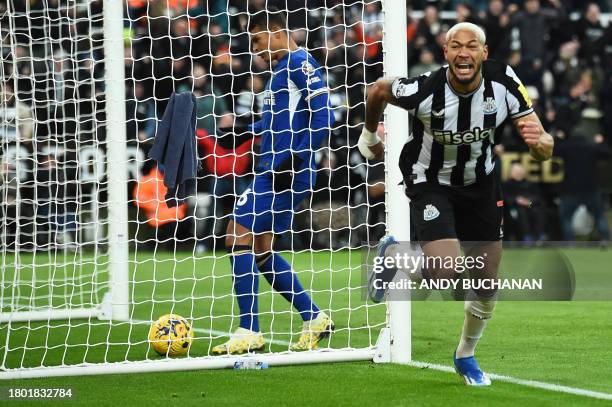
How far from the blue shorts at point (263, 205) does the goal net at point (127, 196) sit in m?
0.27

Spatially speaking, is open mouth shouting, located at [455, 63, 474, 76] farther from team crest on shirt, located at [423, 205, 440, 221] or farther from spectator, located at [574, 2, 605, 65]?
spectator, located at [574, 2, 605, 65]

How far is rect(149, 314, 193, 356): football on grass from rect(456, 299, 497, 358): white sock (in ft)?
6.55

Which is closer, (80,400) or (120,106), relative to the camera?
(80,400)

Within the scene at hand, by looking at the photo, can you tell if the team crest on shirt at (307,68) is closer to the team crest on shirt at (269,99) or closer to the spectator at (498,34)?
the team crest on shirt at (269,99)

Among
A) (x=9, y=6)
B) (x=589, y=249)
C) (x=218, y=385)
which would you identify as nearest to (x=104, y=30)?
(x=9, y=6)

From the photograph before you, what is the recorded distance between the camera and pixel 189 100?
288 inches

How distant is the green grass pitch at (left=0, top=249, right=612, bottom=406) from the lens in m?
6.08

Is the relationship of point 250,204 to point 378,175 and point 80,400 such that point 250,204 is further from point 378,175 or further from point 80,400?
point 378,175

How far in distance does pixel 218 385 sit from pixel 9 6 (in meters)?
3.06

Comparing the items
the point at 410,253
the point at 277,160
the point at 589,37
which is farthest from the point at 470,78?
the point at 589,37

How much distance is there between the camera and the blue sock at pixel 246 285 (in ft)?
25.2

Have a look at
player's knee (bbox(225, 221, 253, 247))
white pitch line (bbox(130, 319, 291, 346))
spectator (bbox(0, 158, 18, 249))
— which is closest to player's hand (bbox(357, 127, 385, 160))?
player's knee (bbox(225, 221, 253, 247))

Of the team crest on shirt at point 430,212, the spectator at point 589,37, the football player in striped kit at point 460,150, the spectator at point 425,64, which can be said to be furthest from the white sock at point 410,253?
the spectator at point 589,37

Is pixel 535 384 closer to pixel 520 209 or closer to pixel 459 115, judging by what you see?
pixel 459 115
